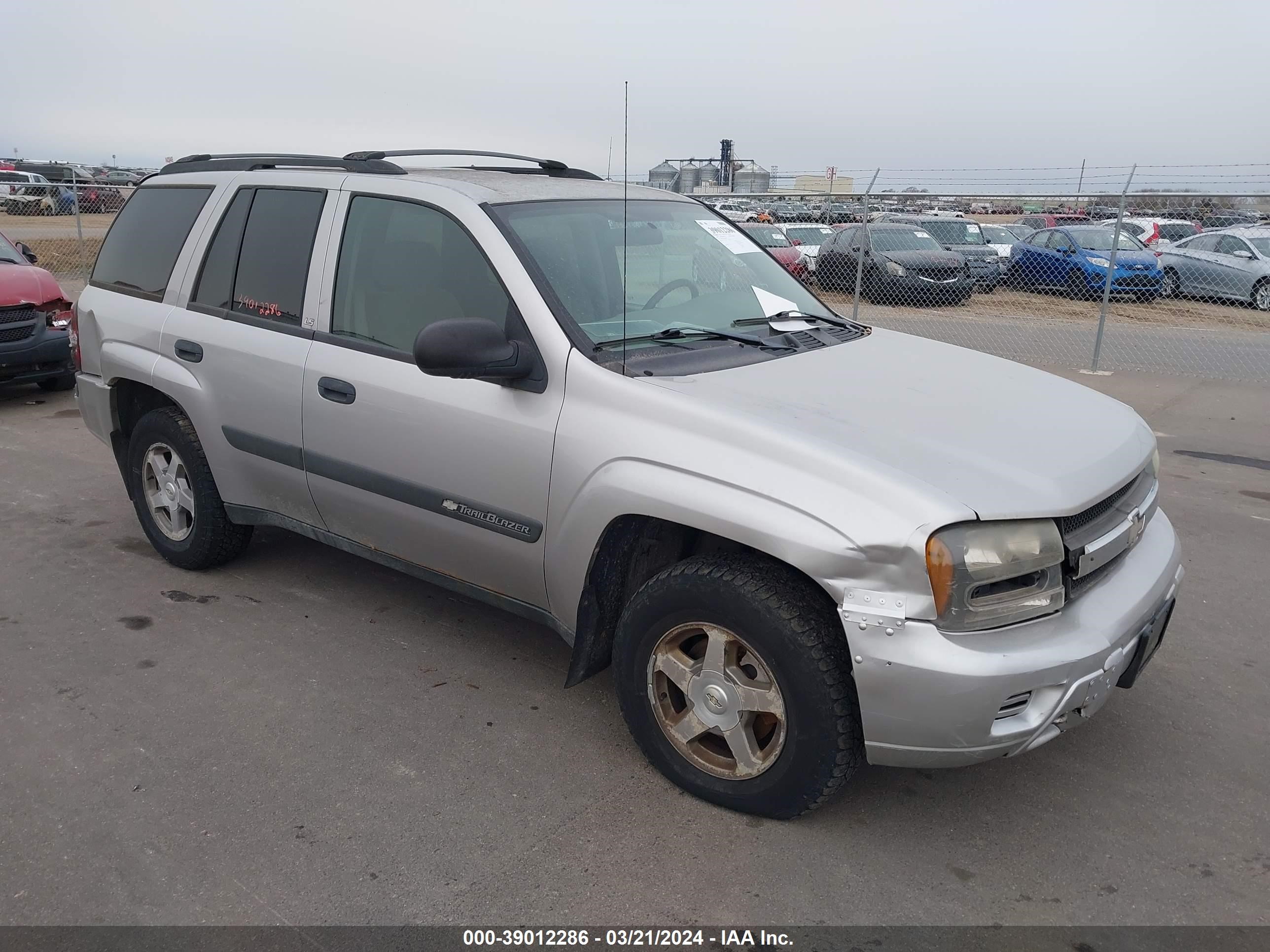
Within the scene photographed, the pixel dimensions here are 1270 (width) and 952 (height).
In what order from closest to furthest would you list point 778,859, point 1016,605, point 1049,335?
point 1016,605
point 778,859
point 1049,335

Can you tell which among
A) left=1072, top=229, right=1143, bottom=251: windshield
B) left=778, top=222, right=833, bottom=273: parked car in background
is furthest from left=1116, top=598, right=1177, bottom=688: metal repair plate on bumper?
left=778, top=222, right=833, bottom=273: parked car in background

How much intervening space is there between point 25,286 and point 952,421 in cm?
834

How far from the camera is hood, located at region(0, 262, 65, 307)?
855 cm

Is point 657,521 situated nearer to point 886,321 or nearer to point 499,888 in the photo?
point 499,888

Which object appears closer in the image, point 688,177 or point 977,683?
point 977,683

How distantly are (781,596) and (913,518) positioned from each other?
0.43m

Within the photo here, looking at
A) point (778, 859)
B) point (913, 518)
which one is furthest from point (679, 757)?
point (913, 518)

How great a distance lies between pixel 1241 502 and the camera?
20.6 feet

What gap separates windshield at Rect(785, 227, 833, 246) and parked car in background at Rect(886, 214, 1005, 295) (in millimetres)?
2029

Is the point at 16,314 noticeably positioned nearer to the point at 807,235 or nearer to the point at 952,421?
the point at 952,421

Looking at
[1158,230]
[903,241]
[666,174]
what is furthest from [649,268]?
[1158,230]

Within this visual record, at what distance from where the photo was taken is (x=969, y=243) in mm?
18453

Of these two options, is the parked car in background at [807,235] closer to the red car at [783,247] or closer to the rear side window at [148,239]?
the red car at [783,247]
